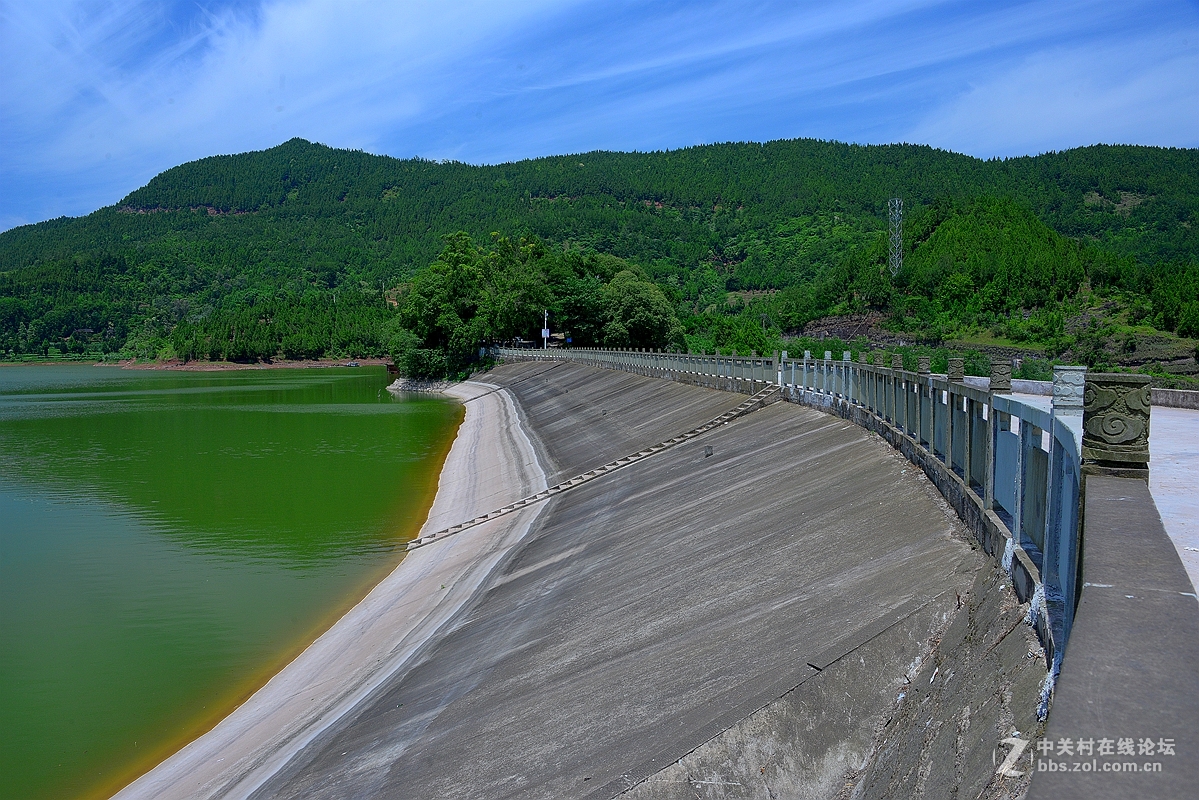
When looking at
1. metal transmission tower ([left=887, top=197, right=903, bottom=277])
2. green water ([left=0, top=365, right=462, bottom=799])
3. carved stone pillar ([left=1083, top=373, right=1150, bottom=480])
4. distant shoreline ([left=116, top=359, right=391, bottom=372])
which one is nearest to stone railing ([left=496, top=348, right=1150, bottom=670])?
carved stone pillar ([left=1083, top=373, right=1150, bottom=480])

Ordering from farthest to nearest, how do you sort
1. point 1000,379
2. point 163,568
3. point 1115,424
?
point 163,568, point 1000,379, point 1115,424

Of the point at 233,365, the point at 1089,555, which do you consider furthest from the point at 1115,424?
the point at 233,365

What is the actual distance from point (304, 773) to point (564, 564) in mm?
7677

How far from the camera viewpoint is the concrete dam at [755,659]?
4.71 meters

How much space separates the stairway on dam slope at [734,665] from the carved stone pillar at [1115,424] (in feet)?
4.37

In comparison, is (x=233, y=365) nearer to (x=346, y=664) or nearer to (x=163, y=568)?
(x=163, y=568)

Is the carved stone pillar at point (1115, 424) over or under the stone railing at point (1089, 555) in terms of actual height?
over

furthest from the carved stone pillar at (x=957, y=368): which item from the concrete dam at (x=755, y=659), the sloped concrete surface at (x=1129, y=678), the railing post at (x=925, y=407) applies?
the sloped concrete surface at (x=1129, y=678)

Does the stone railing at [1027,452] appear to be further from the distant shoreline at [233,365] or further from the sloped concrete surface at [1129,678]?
the distant shoreline at [233,365]

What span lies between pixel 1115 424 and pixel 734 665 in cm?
491

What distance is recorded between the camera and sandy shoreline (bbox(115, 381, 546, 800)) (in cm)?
1238

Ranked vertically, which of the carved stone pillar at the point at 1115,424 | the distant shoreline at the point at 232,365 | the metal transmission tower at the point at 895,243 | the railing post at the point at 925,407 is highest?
the metal transmission tower at the point at 895,243

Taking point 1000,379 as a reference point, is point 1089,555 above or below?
below

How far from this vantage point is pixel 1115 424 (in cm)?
577
